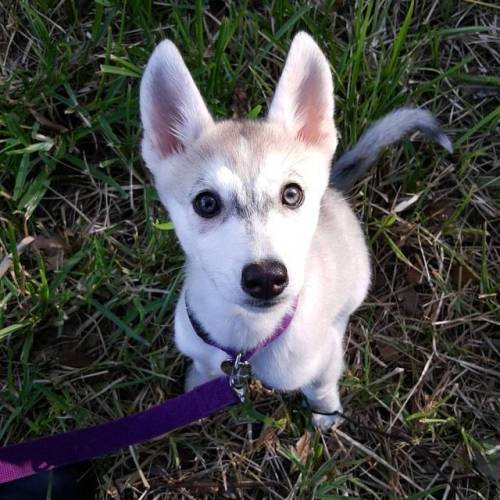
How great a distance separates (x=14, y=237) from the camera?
339 cm

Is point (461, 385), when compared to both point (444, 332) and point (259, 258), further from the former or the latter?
point (259, 258)

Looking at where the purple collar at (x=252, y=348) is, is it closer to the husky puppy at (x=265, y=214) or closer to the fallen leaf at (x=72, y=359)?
the husky puppy at (x=265, y=214)

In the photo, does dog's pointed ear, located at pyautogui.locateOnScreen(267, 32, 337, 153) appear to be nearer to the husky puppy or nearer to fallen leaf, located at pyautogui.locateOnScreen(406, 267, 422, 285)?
the husky puppy

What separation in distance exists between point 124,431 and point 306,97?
1570mm

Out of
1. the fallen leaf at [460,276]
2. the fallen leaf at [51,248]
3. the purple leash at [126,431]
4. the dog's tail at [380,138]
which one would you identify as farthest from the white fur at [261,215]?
the fallen leaf at [51,248]

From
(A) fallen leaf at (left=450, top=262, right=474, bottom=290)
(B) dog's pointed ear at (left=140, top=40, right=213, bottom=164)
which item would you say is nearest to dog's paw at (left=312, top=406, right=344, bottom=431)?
(A) fallen leaf at (left=450, top=262, right=474, bottom=290)

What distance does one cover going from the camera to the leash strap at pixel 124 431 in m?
2.68

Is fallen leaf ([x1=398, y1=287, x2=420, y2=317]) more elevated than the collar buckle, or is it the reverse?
the collar buckle

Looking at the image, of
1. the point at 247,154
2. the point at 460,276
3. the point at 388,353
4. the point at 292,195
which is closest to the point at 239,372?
the point at 292,195

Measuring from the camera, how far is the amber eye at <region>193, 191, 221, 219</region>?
2.25 meters

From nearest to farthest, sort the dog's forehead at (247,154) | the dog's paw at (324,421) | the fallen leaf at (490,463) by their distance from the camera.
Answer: the dog's forehead at (247,154)
the fallen leaf at (490,463)
the dog's paw at (324,421)

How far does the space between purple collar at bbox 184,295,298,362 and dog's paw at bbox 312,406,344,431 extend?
84cm

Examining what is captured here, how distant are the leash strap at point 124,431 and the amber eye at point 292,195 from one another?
34.0 inches

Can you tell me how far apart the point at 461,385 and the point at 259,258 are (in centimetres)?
195
